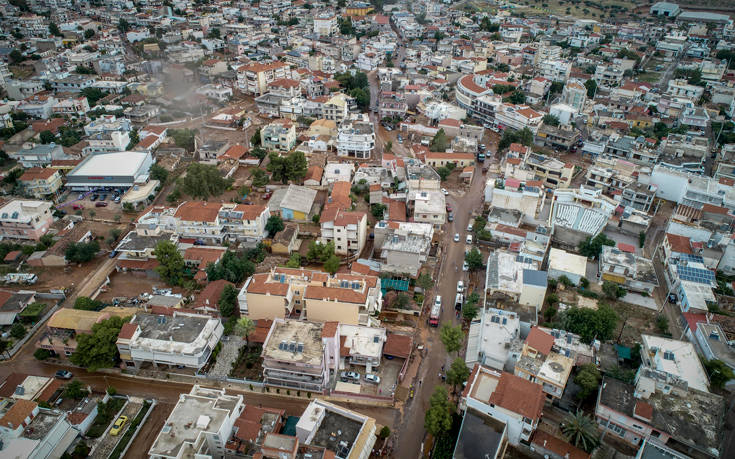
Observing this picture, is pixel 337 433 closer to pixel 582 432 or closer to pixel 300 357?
pixel 300 357

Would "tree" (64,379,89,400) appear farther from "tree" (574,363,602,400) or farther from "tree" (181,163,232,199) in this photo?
"tree" (574,363,602,400)

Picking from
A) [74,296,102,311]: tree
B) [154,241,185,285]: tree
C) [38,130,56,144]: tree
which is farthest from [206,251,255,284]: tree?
[38,130,56,144]: tree

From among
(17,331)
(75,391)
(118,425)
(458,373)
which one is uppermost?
(458,373)

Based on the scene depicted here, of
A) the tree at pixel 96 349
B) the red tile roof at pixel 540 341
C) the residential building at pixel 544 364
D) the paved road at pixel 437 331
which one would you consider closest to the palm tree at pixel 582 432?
the residential building at pixel 544 364

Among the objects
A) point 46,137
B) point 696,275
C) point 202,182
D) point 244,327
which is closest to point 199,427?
point 244,327

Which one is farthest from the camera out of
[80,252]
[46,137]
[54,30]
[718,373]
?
[54,30]
